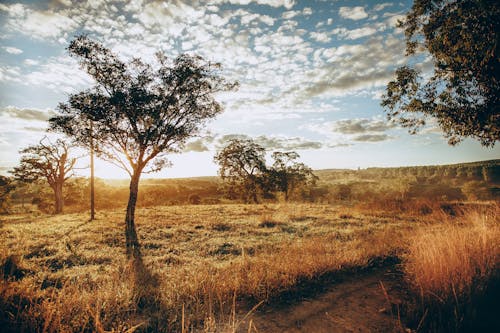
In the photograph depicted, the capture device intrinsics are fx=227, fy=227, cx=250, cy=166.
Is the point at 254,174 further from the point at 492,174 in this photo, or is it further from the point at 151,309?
the point at 492,174

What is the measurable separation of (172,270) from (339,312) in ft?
16.1

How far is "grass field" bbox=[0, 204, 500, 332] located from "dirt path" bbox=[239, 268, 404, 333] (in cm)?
47

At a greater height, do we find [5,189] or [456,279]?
[5,189]

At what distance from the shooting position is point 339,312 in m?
4.17

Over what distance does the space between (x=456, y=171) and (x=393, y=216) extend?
482 ft

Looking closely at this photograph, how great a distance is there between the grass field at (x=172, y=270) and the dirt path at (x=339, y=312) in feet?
1.55

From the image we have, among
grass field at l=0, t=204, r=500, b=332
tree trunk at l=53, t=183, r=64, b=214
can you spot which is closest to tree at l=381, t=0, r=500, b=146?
grass field at l=0, t=204, r=500, b=332

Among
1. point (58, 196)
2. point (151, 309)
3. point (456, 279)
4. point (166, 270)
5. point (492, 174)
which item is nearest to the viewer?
point (456, 279)

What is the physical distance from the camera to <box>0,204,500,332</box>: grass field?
372 cm

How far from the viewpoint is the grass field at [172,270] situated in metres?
3.72

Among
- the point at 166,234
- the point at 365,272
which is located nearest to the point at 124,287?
the point at 365,272

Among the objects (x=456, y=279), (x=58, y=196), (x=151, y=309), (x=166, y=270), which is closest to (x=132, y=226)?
(x=166, y=270)

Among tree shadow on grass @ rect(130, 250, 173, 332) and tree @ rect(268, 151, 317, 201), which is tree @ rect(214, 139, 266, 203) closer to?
tree @ rect(268, 151, 317, 201)

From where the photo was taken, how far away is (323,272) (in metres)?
5.75
